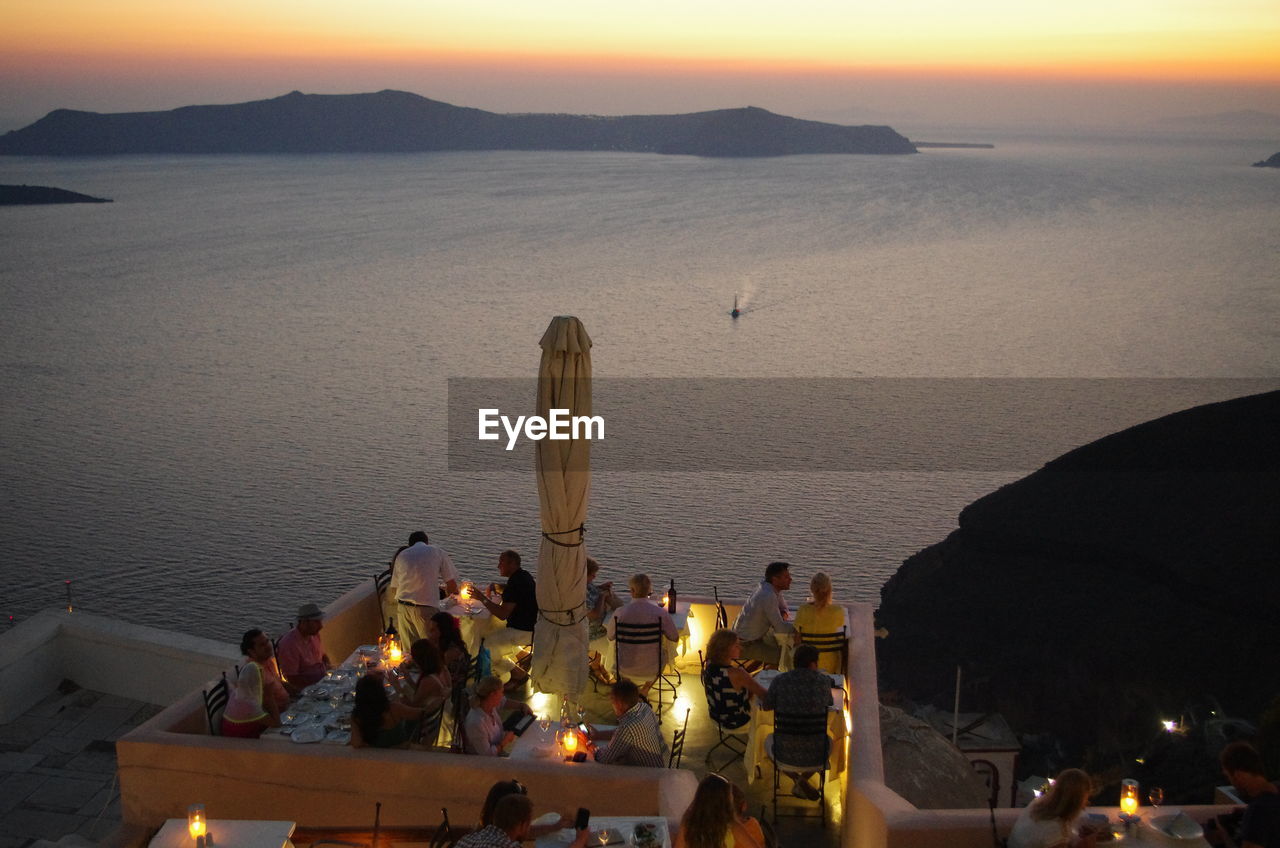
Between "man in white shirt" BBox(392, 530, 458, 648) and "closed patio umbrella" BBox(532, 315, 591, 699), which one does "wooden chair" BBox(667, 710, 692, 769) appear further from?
"man in white shirt" BBox(392, 530, 458, 648)


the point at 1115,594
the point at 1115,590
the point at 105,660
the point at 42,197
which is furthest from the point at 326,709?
the point at 42,197

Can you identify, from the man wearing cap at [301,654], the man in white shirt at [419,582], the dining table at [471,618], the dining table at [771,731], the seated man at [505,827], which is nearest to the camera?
the seated man at [505,827]

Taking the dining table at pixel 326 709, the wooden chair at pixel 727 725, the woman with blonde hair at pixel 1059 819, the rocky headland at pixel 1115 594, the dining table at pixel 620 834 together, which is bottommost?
the rocky headland at pixel 1115 594

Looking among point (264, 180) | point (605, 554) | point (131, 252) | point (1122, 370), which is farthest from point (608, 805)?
point (264, 180)

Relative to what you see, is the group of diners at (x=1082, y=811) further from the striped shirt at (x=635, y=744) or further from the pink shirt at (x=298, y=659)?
the pink shirt at (x=298, y=659)

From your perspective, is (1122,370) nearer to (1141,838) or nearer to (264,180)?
(1141,838)

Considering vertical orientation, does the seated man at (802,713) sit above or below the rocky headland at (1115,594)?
above

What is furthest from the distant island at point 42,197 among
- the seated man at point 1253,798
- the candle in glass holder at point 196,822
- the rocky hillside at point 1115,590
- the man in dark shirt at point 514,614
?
the seated man at point 1253,798
